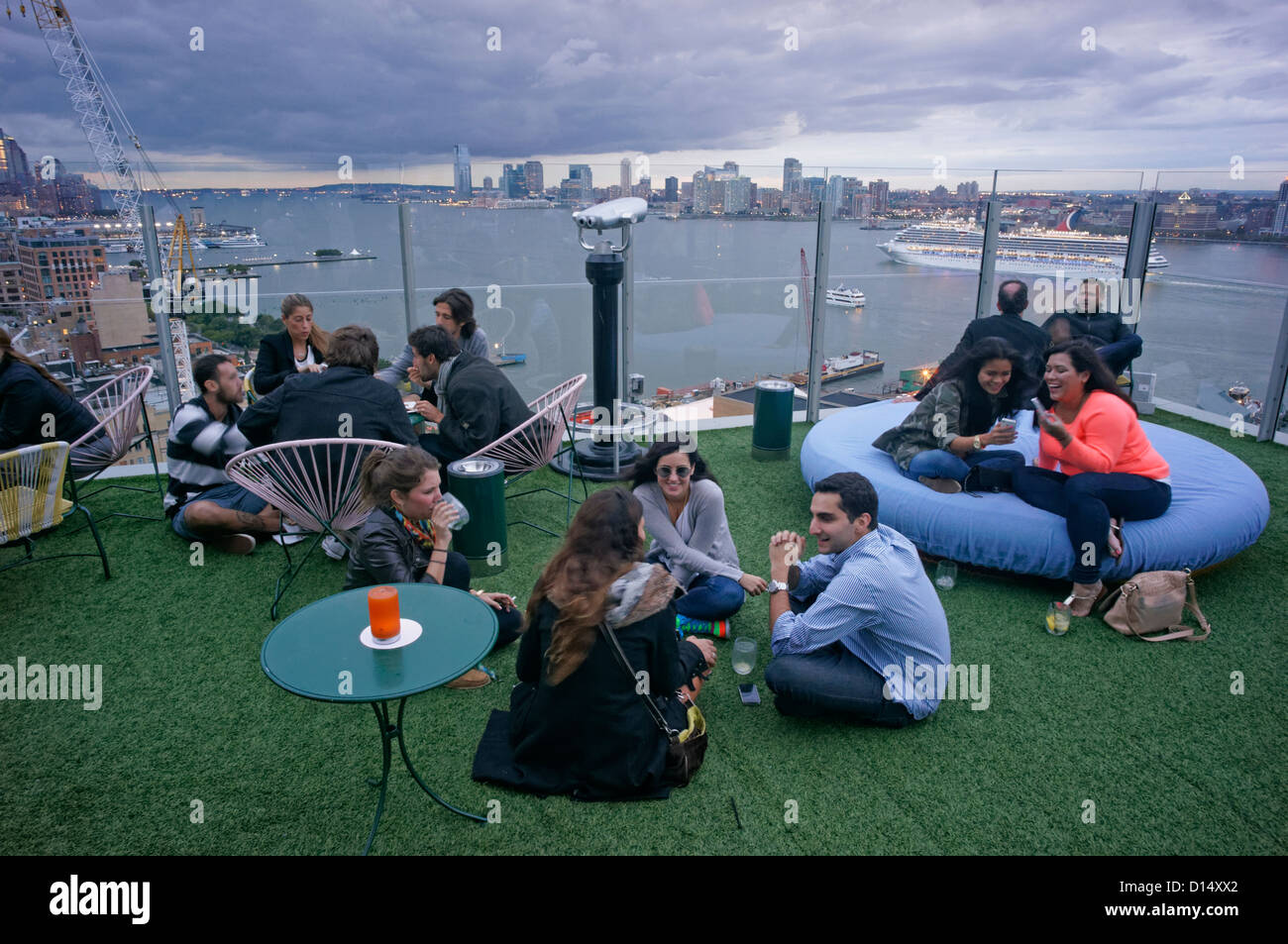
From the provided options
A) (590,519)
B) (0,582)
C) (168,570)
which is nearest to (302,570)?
(168,570)

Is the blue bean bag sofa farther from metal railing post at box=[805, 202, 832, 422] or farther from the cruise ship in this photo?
the cruise ship

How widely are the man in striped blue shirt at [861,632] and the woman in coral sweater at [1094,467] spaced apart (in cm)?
147

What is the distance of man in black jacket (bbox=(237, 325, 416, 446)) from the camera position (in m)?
3.94

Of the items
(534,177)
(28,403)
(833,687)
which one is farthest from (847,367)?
(28,403)

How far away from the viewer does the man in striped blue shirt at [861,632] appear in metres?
2.78

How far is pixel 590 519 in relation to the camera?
2.43 m

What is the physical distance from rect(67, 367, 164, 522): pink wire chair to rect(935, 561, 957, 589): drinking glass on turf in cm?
483

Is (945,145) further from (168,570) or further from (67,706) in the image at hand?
(67,706)

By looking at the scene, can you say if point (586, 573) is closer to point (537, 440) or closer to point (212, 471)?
point (537, 440)

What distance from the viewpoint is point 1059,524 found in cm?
400

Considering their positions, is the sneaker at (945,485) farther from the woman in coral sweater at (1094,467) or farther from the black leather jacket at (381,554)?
the black leather jacket at (381,554)

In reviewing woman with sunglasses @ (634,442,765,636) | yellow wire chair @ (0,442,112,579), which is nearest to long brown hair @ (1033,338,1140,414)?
woman with sunglasses @ (634,442,765,636)

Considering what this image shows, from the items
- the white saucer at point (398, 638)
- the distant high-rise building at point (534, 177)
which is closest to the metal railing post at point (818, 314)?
the distant high-rise building at point (534, 177)
